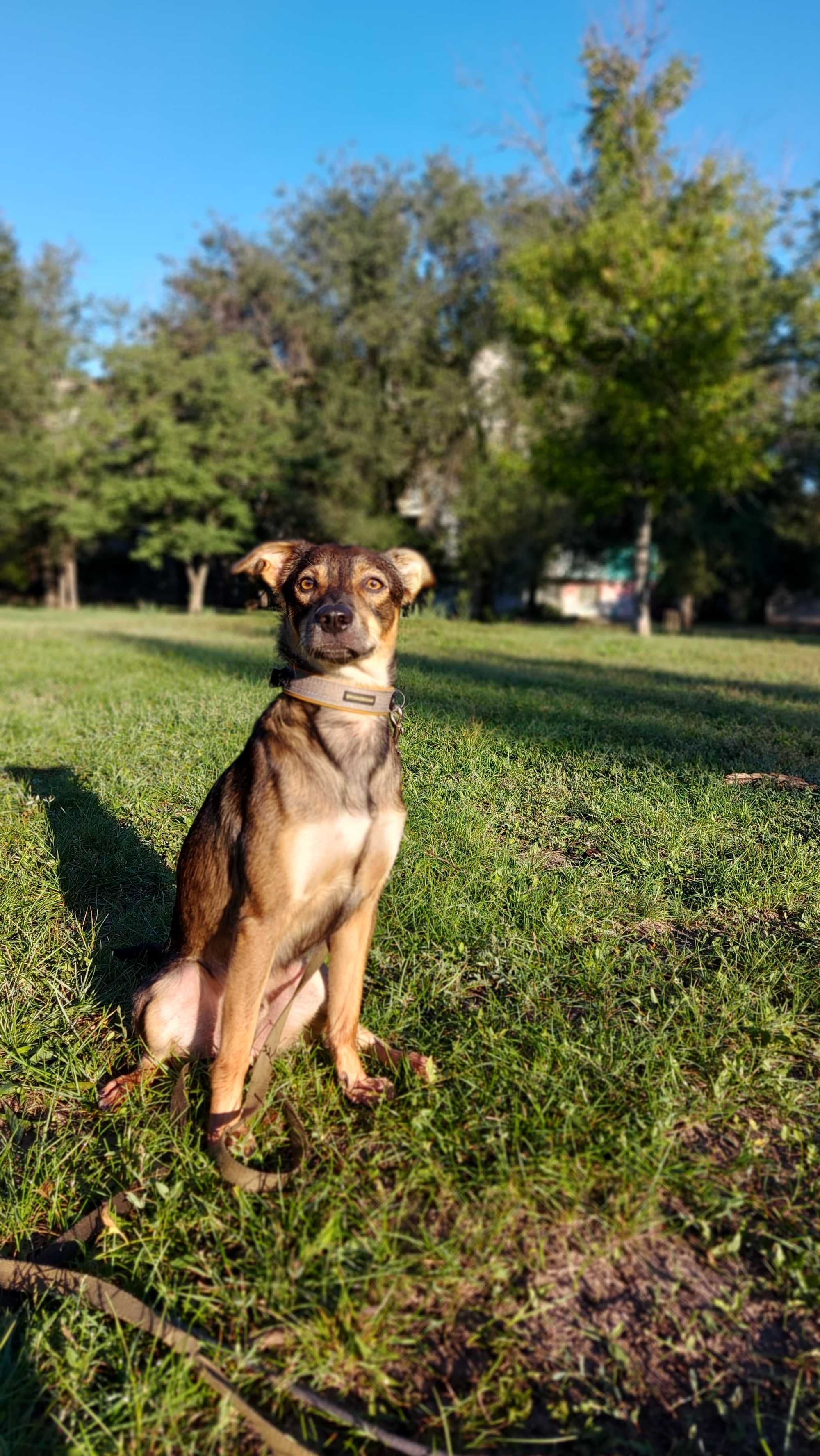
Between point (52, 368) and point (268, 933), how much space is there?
36.0m

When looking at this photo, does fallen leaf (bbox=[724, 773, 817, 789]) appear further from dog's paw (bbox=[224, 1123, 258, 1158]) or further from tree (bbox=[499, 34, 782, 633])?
tree (bbox=[499, 34, 782, 633])

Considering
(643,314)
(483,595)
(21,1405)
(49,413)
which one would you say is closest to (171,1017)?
(21,1405)

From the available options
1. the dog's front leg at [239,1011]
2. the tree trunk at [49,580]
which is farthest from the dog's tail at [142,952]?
the tree trunk at [49,580]

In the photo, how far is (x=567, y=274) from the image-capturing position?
22250mm

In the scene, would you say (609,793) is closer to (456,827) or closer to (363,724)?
(456,827)

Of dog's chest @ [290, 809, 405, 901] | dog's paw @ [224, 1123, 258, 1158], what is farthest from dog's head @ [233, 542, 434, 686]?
dog's paw @ [224, 1123, 258, 1158]

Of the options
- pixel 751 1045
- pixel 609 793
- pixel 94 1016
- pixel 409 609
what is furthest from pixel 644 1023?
pixel 609 793

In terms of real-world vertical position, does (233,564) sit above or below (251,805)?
above

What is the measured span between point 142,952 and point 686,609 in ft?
120

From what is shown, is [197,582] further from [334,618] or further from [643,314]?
[334,618]

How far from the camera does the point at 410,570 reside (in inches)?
127

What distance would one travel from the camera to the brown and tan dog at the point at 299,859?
2.50 meters

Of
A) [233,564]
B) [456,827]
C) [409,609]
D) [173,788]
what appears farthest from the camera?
[173,788]

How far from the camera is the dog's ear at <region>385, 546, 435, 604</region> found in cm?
320
